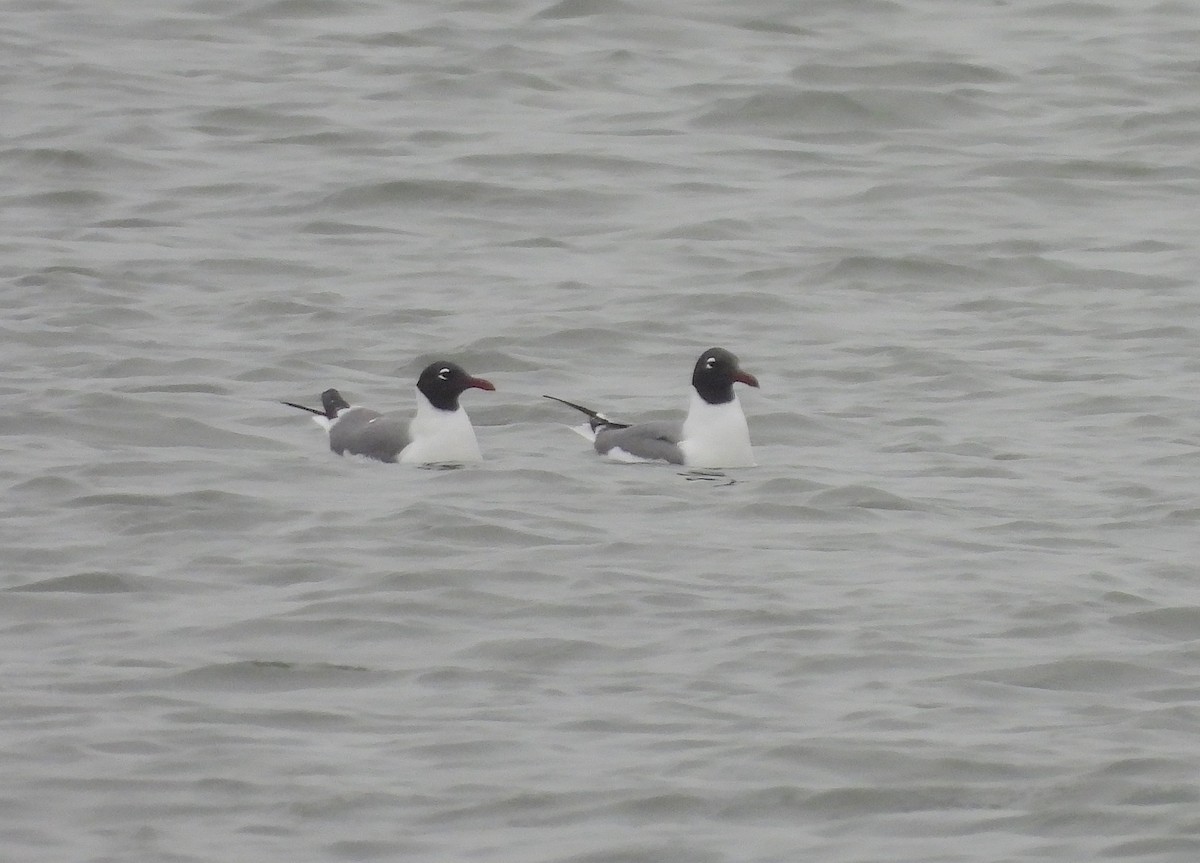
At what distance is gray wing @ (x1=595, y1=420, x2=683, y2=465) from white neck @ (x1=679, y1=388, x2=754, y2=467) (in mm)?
70

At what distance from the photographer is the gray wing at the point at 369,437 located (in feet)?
45.7

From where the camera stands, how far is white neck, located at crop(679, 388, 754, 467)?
13.9m

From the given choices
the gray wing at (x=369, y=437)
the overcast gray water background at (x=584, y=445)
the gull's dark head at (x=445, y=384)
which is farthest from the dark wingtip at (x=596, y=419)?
the gray wing at (x=369, y=437)

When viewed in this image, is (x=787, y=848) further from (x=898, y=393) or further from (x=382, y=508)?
(x=898, y=393)

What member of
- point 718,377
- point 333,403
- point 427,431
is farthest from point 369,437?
point 718,377

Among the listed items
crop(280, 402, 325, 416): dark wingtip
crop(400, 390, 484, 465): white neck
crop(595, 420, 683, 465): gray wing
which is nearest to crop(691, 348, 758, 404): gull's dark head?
crop(595, 420, 683, 465): gray wing

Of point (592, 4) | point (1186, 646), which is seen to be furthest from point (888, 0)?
point (1186, 646)

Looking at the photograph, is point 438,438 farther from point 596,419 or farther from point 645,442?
point 645,442

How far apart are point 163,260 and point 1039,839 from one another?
10.8 m

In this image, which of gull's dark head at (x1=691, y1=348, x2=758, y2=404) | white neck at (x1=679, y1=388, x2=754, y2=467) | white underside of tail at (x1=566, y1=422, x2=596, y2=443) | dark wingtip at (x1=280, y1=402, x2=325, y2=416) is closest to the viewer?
white neck at (x1=679, y1=388, x2=754, y2=467)

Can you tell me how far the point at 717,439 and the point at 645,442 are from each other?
16.0 inches

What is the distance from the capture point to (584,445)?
14484mm

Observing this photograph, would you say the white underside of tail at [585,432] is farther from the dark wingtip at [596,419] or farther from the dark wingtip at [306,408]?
the dark wingtip at [306,408]

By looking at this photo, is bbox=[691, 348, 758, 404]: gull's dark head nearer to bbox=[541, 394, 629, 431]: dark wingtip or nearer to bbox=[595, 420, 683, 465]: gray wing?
bbox=[595, 420, 683, 465]: gray wing
